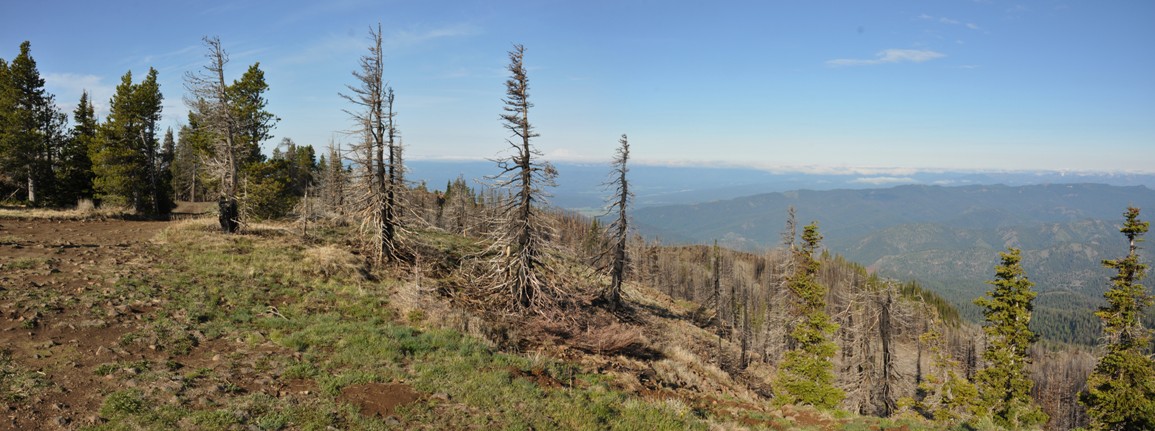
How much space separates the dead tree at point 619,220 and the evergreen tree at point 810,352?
998 centimetres

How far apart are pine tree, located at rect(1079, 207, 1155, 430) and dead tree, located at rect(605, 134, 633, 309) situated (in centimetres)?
2211

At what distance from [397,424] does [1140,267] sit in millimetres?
30661

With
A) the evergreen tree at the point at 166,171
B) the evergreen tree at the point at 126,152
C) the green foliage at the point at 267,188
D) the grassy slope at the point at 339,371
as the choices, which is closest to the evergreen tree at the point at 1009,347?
the grassy slope at the point at 339,371

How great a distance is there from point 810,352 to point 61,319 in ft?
97.7

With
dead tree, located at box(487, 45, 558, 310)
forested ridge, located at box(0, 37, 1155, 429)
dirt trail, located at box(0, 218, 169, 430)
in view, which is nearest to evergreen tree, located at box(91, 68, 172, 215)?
forested ridge, located at box(0, 37, 1155, 429)

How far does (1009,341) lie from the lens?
80.3 ft

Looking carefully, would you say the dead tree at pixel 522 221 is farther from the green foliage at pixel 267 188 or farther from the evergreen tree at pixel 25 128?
the evergreen tree at pixel 25 128

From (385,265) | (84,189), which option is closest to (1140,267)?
(385,265)

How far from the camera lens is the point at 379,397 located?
33.1 ft

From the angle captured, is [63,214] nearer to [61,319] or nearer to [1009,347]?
[61,319]

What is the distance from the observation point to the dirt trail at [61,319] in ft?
26.6

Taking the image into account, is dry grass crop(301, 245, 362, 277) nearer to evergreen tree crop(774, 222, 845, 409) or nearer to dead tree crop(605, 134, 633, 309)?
dead tree crop(605, 134, 633, 309)

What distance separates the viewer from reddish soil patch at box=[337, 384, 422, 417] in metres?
9.57

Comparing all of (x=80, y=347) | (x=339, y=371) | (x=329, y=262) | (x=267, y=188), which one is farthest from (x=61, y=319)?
(x=267, y=188)
